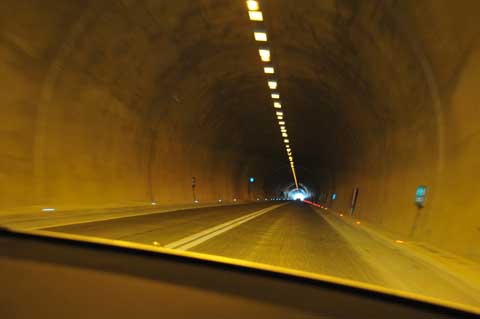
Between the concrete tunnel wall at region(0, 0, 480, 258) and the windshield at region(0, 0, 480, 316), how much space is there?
0.20 feet

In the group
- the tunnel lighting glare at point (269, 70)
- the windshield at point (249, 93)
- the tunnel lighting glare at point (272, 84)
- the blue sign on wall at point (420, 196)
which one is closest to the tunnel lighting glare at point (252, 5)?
the windshield at point (249, 93)

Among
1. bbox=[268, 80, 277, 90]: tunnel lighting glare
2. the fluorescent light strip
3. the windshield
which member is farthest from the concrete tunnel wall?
bbox=[268, 80, 277, 90]: tunnel lighting glare

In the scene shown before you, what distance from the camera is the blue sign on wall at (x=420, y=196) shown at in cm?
1396

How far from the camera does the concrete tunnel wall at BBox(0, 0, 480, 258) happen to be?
37.1ft

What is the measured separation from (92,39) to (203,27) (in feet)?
15.2

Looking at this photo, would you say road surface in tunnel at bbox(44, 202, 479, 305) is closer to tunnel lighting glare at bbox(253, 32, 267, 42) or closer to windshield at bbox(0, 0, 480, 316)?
windshield at bbox(0, 0, 480, 316)

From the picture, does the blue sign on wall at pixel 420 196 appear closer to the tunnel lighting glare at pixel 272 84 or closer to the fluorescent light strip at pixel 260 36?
the fluorescent light strip at pixel 260 36

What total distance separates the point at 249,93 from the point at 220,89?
2.54 meters

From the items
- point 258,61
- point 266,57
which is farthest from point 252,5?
point 258,61

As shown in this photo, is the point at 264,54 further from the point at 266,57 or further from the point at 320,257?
the point at 320,257

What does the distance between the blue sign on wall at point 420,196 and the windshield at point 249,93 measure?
0.34ft

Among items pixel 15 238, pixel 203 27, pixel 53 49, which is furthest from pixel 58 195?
pixel 15 238

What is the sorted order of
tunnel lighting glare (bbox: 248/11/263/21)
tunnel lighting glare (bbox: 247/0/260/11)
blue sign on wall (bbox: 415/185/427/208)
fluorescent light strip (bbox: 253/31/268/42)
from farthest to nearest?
fluorescent light strip (bbox: 253/31/268/42)
tunnel lighting glare (bbox: 248/11/263/21)
tunnel lighting glare (bbox: 247/0/260/11)
blue sign on wall (bbox: 415/185/427/208)

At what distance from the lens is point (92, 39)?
14.9 meters
